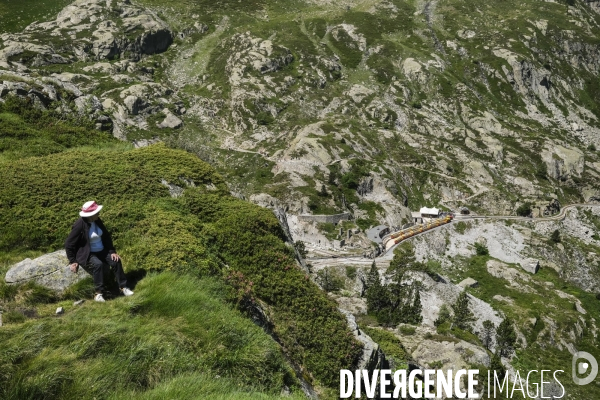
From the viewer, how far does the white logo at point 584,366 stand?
194 feet

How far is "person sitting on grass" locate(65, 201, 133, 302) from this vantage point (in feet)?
31.5

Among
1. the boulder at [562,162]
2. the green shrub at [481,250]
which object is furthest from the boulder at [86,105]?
the boulder at [562,162]

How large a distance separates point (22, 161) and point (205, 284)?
1064 cm

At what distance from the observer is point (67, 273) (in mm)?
10188

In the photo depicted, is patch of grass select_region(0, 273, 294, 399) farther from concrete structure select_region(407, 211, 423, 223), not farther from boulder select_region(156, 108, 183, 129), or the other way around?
boulder select_region(156, 108, 183, 129)

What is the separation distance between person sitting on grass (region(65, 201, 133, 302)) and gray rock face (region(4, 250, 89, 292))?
437 millimetres

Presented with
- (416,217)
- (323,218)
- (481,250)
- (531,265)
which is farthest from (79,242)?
(416,217)

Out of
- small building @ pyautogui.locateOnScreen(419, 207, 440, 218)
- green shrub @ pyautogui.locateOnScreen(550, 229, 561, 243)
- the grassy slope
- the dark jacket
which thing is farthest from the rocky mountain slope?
the dark jacket

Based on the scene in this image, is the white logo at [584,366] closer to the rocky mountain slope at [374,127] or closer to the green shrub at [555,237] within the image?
the rocky mountain slope at [374,127]

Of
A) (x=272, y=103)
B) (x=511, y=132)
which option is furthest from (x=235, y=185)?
(x=511, y=132)

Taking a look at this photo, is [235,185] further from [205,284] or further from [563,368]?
[205,284]

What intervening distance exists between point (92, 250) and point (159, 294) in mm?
2497

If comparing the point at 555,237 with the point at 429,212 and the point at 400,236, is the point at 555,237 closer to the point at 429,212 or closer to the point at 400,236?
the point at 429,212

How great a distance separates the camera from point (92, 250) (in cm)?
992
